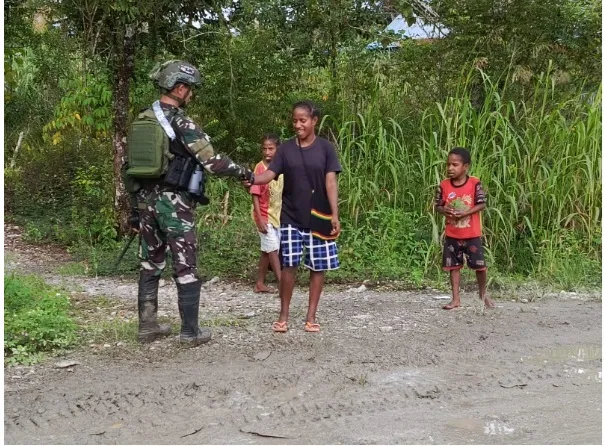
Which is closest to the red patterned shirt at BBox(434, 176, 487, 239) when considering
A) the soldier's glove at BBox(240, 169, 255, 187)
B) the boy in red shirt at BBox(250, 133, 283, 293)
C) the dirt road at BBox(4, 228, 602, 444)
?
the dirt road at BBox(4, 228, 602, 444)

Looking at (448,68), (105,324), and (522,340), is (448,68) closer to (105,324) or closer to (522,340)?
(522,340)

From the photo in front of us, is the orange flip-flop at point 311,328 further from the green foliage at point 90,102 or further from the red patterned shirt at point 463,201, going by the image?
the green foliage at point 90,102

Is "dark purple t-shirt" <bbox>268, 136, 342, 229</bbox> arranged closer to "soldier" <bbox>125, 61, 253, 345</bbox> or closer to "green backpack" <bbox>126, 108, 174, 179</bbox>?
"soldier" <bbox>125, 61, 253, 345</bbox>

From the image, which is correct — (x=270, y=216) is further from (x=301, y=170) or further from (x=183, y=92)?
(x=183, y=92)

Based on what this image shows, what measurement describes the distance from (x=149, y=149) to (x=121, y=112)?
3892 mm

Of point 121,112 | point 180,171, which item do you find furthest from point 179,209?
point 121,112

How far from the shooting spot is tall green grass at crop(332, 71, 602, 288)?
7402mm

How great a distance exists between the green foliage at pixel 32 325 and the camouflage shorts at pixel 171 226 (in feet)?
2.62

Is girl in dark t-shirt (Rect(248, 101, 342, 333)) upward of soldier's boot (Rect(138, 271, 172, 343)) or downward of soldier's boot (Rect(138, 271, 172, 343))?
upward

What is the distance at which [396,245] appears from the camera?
286 inches

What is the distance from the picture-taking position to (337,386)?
4176mm

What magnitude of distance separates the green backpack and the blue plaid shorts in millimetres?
977

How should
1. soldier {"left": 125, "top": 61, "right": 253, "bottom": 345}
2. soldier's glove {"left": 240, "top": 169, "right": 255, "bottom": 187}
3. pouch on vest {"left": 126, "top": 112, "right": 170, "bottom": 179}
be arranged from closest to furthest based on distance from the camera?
1. pouch on vest {"left": 126, "top": 112, "right": 170, "bottom": 179}
2. soldier {"left": 125, "top": 61, "right": 253, "bottom": 345}
3. soldier's glove {"left": 240, "top": 169, "right": 255, "bottom": 187}

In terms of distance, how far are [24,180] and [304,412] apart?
7.83 m
